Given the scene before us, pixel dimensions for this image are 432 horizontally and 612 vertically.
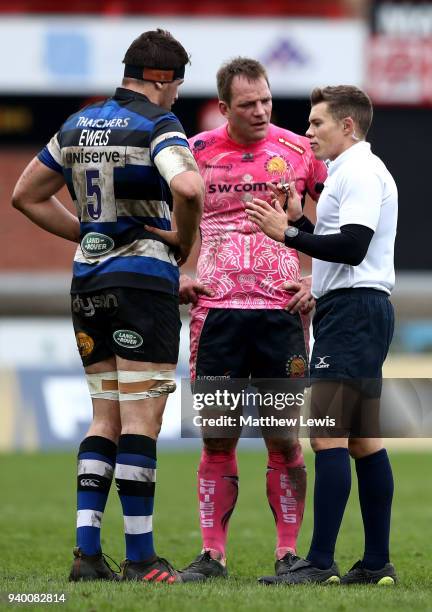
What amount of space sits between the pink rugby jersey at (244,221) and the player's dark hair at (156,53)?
78cm

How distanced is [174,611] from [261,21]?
53.4 feet

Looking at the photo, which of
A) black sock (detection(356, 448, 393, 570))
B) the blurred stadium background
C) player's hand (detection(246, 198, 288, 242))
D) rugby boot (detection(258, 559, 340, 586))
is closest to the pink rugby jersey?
player's hand (detection(246, 198, 288, 242))

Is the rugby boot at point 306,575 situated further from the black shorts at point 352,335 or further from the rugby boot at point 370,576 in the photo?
the black shorts at point 352,335

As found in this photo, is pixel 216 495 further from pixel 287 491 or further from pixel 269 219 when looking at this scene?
pixel 269 219

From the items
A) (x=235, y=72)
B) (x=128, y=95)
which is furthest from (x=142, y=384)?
(x=235, y=72)

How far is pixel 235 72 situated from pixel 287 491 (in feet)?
6.49

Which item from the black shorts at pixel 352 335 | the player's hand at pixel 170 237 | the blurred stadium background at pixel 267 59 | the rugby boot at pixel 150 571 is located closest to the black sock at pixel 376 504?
the black shorts at pixel 352 335

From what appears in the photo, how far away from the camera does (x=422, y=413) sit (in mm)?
6477

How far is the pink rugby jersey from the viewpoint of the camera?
6.66 metres

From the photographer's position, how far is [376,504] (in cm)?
607

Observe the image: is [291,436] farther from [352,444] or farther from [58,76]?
[58,76]

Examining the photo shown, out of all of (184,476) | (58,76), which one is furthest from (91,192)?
(58,76)

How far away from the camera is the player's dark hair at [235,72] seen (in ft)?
21.9

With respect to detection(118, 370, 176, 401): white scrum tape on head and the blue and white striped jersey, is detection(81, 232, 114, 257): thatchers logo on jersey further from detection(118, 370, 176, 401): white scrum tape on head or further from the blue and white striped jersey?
detection(118, 370, 176, 401): white scrum tape on head
